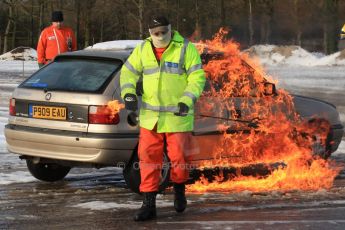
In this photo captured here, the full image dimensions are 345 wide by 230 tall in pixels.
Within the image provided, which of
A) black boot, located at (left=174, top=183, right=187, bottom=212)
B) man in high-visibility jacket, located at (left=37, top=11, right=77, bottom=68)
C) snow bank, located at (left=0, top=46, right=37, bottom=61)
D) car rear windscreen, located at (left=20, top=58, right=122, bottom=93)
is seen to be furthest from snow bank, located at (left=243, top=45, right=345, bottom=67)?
black boot, located at (left=174, top=183, right=187, bottom=212)

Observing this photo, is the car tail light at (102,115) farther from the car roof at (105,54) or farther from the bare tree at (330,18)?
the bare tree at (330,18)

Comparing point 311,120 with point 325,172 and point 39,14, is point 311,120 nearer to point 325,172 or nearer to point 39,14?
point 325,172

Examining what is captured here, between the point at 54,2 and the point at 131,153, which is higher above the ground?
the point at 54,2

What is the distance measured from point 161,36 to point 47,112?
178 centimetres

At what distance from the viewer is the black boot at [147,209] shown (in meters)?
5.68

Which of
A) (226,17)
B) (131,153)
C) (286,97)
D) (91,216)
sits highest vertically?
(226,17)

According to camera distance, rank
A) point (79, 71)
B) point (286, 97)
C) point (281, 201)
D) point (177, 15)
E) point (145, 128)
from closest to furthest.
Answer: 1. point (145, 128)
2. point (281, 201)
3. point (79, 71)
4. point (286, 97)
5. point (177, 15)

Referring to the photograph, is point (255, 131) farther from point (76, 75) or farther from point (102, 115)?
point (76, 75)

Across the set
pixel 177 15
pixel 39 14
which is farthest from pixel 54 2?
pixel 177 15

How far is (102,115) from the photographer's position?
6.53 m

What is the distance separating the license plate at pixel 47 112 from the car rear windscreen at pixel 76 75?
0.22m

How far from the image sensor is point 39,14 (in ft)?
185

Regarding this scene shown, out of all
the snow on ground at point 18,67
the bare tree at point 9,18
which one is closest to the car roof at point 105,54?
the snow on ground at point 18,67

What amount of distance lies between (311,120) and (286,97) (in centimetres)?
52
